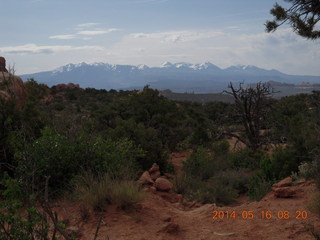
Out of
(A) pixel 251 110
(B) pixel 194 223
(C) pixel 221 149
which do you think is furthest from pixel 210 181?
(A) pixel 251 110

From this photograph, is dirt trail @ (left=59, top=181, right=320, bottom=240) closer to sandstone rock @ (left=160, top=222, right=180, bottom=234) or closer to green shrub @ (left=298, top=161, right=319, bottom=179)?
sandstone rock @ (left=160, top=222, right=180, bottom=234)

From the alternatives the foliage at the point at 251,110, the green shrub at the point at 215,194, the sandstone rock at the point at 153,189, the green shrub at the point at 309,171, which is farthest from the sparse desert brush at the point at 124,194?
the foliage at the point at 251,110

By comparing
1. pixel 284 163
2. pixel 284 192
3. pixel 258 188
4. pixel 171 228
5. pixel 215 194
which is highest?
pixel 284 163

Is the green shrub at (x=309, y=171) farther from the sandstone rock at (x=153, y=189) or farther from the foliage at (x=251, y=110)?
the foliage at (x=251, y=110)

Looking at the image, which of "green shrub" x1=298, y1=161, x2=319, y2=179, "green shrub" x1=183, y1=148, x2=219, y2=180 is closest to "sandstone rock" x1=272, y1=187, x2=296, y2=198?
"green shrub" x1=298, y1=161, x2=319, y2=179

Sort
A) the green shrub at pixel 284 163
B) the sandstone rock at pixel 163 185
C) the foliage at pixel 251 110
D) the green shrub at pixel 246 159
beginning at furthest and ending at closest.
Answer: the foliage at pixel 251 110, the green shrub at pixel 246 159, the green shrub at pixel 284 163, the sandstone rock at pixel 163 185

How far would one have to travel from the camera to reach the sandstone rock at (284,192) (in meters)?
6.15

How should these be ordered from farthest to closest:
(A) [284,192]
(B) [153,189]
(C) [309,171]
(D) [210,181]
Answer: (D) [210,181] < (B) [153,189] < (C) [309,171] < (A) [284,192]

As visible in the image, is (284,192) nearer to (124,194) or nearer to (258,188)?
(258,188)

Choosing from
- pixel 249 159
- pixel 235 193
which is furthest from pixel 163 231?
pixel 249 159

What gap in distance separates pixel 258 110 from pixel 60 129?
8230 mm

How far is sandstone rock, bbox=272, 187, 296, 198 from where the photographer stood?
6.15 meters

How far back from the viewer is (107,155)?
6.52 m

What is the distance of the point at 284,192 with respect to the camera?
20.2ft
